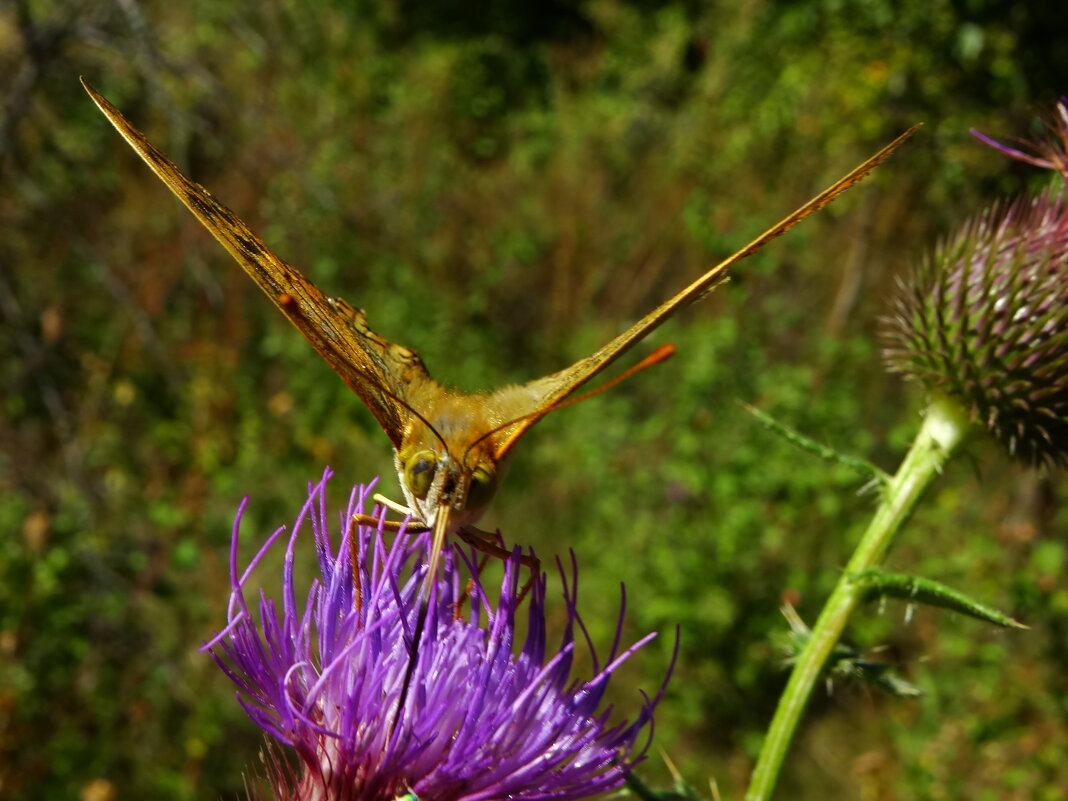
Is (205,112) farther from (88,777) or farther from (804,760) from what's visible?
(804,760)

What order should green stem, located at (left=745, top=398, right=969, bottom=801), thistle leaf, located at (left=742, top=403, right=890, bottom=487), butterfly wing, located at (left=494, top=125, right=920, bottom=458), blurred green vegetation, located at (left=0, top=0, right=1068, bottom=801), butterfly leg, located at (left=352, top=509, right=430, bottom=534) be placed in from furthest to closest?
blurred green vegetation, located at (left=0, top=0, right=1068, bottom=801) < thistle leaf, located at (left=742, top=403, right=890, bottom=487) < green stem, located at (left=745, top=398, right=969, bottom=801) < butterfly leg, located at (left=352, top=509, right=430, bottom=534) < butterfly wing, located at (left=494, top=125, right=920, bottom=458)

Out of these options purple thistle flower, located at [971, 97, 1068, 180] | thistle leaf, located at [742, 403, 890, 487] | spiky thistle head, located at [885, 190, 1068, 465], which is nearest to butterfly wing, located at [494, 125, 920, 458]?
thistle leaf, located at [742, 403, 890, 487]

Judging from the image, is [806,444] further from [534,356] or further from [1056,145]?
[534,356]

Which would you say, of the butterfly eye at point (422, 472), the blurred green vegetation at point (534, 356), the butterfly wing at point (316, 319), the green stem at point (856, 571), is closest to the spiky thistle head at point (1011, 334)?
the green stem at point (856, 571)

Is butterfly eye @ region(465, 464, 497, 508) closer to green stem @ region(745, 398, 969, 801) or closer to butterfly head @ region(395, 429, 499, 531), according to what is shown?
butterfly head @ region(395, 429, 499, 531)

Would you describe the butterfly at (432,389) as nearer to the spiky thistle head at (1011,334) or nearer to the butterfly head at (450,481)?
the butterfly head at (450,481)

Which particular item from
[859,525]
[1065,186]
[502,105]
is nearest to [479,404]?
[1065,186]
